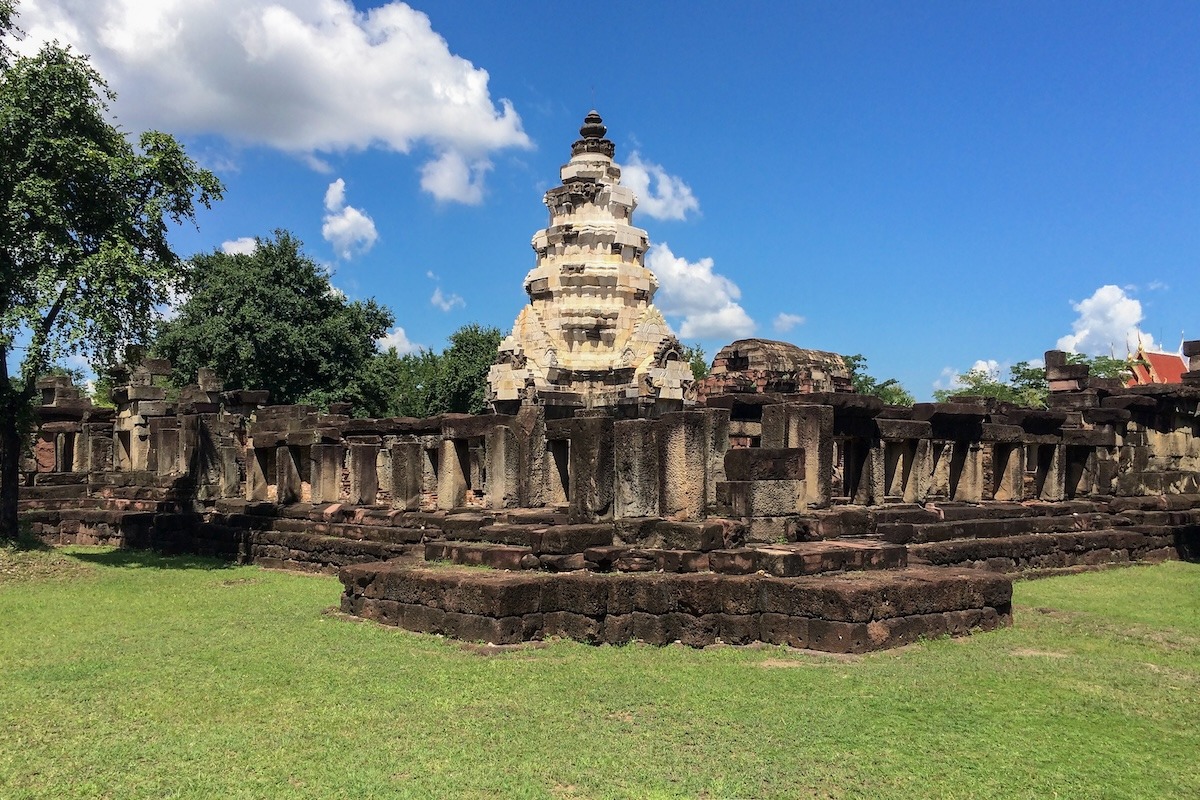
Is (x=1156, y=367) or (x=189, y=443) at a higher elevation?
(x=1156, y=367)

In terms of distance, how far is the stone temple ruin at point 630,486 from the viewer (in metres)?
8.76

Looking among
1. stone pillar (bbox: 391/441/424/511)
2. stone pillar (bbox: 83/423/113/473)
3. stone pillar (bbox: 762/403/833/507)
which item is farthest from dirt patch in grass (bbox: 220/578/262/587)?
stone pillar (bbox: 83/423/113/473)

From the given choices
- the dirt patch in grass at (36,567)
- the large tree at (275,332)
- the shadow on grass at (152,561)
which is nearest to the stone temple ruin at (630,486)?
the shadow on grass at (152,561)

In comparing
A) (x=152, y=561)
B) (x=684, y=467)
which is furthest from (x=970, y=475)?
(x=152, y=561)

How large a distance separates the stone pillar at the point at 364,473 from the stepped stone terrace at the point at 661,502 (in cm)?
4

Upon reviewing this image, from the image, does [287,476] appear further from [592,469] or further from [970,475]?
[970,475]

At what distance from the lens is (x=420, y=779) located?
5.05 metres

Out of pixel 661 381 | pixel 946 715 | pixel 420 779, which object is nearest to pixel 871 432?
pixel 946 715

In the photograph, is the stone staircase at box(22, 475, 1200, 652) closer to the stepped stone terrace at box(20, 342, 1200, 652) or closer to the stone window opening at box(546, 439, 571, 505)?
the stepped stone terrace at box(20, 342, 1200, 652)

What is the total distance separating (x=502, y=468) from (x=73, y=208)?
25.1 feet

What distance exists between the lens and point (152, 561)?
1592cm

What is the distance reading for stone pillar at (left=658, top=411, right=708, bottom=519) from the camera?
10.0 m

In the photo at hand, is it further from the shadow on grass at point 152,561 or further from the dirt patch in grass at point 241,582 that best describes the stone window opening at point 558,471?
the shadow on grass at point 152,561

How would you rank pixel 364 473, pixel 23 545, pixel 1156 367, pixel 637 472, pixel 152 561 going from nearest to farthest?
1. pixel 637 472
2. pixel 23 545
3. pixel 364 473
4. pixel 152 561
5. pixel 1156 367
